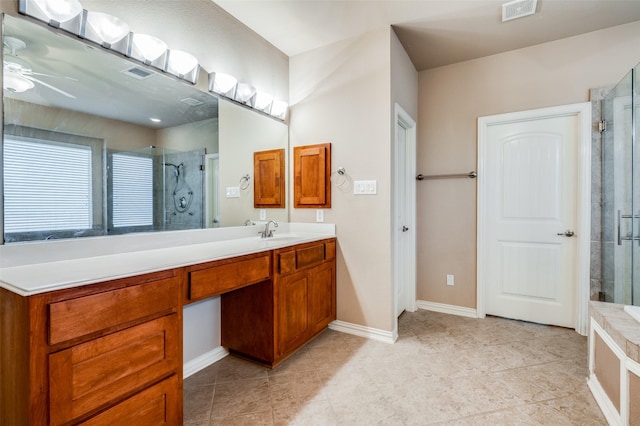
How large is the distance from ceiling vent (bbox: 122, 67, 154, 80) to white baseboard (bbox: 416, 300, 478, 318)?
3.09m

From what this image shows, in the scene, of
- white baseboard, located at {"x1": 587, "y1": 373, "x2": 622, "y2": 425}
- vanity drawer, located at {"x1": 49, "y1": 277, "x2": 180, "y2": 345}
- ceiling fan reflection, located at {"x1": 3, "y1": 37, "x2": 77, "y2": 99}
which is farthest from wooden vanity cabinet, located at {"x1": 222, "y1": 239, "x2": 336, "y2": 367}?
white baseboard, located at {"x1": 587, "y1": 373, "x2": 622, "y2": 425}

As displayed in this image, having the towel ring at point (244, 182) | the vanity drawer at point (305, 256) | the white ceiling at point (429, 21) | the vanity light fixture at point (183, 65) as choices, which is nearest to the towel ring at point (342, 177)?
the vanity drawer at point (305, 256)

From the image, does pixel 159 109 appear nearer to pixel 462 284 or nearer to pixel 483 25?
pixel 483 25

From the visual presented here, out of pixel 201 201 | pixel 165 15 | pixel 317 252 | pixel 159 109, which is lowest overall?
pixel 317 252

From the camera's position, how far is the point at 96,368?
1015 millimetres

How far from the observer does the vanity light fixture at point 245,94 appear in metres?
2.26

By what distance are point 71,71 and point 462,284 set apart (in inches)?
133

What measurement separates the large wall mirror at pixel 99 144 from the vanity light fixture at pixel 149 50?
5 centimetres

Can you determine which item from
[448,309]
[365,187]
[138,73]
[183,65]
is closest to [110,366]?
[138,73]

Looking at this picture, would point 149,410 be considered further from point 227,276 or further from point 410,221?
point 410,221

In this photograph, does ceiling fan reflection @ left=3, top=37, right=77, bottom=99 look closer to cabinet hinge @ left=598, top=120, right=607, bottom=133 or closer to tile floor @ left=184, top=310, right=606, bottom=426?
tile floor @ left=184, top=310, right=606, bottom=426

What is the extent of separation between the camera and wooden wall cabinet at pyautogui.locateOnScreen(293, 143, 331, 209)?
2.61 m

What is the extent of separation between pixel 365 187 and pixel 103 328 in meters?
1.92

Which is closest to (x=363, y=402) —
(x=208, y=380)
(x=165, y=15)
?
(x=208, y=380)
